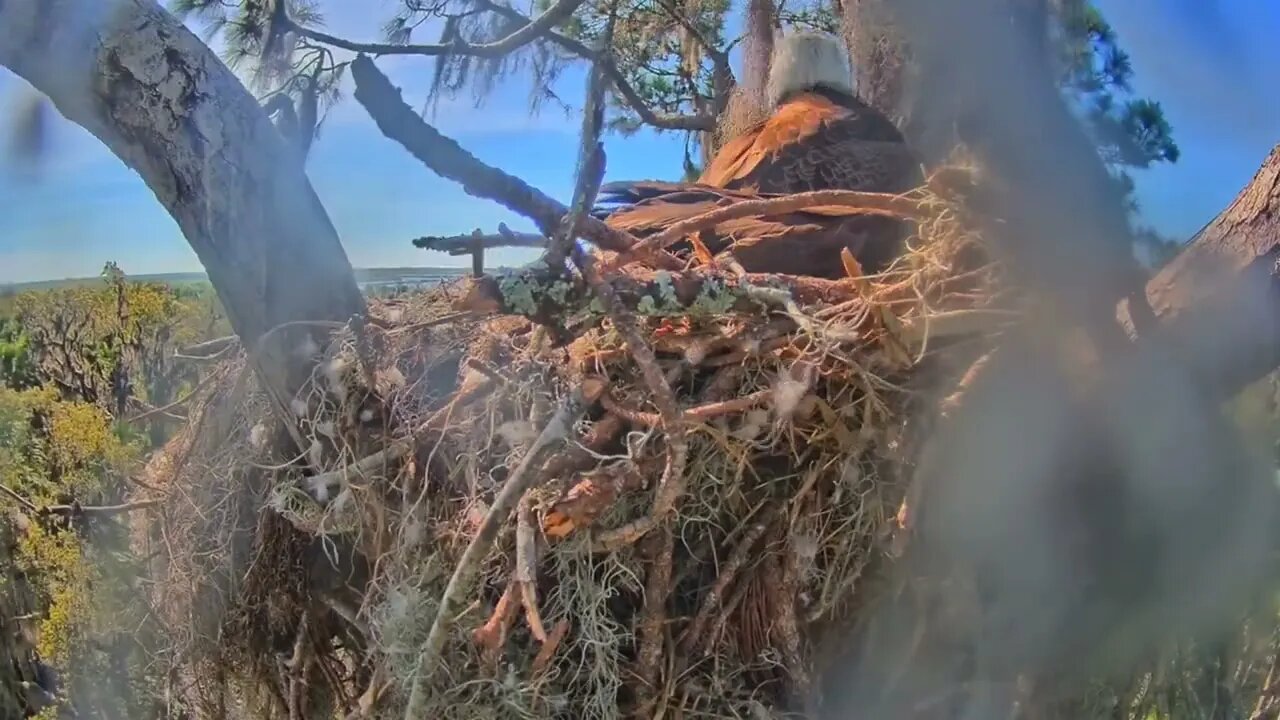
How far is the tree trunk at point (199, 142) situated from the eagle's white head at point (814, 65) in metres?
1.17

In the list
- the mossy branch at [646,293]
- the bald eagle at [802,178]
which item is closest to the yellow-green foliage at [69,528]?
the bald eagle at [802,178]

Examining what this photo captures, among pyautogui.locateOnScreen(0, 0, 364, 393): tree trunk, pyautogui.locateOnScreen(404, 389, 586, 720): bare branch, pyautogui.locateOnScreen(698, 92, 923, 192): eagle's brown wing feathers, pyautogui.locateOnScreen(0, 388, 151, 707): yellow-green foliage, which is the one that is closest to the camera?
pyautogui.locateOnScreen(404, 389, 586, 720): bare branch

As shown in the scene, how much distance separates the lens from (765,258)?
1.45 metres

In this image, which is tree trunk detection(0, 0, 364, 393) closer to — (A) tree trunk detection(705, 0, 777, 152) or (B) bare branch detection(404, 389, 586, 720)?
(B) bare branch detection(404, 389, 586, 720)

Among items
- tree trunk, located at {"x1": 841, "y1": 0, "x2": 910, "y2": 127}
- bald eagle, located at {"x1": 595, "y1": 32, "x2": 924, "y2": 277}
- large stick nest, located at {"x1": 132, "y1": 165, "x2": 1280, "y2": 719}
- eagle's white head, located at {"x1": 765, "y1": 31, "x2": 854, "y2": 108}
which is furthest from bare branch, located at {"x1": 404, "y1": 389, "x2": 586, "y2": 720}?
eagle's white head, located at {"x1": 765, "y1": 31, "x2": 854, "y2": 108}

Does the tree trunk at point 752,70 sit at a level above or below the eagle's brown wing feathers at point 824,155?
above

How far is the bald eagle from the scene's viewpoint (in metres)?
1.45

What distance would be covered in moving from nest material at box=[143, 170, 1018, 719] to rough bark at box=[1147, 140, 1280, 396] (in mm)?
192

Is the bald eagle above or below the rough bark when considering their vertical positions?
above

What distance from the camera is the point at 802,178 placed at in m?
1.81

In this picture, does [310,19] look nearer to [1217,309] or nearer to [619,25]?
[1217,309]

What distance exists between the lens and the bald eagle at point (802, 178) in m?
1.45

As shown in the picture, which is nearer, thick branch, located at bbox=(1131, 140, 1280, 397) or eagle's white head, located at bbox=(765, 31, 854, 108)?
thick branch, located at bbox=(1131, 140, 1280, 397)

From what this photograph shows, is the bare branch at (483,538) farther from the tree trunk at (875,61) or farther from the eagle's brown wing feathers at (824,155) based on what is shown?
the eagle's brown wing feathers at (824,155)
